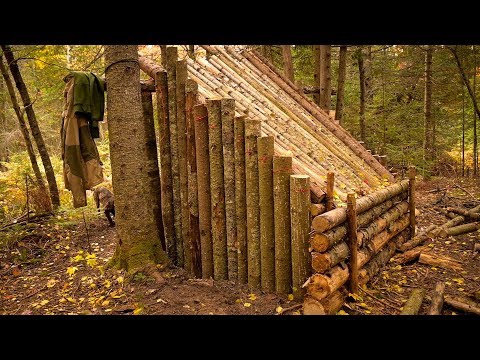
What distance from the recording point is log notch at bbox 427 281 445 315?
4.26 m

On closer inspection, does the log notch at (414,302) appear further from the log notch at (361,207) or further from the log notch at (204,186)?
the log notch at (204,186)

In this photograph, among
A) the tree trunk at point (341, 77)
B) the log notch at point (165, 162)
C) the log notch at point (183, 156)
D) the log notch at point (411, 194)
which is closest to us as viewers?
the log notch at point (183, 156)

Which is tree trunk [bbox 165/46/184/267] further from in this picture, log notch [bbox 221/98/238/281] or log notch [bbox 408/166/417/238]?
log notch [bbox 408/166/417/238]

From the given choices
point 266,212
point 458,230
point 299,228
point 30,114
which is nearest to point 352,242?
point 299,228

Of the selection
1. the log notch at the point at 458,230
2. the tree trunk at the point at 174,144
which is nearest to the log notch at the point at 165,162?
the tree trunk at the point at 174,144

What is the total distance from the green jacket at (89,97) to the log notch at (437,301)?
4832 millimetres

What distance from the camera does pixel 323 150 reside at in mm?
6348

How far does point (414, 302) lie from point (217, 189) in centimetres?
290

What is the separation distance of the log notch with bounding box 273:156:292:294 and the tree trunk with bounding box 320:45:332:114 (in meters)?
6.01

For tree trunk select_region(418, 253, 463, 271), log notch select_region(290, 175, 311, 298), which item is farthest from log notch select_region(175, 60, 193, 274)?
tree trunk select_region(418, 253, 463, 271)

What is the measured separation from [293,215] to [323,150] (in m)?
2.51

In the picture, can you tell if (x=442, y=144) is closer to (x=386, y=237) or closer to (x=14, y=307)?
(x=386, y=237)

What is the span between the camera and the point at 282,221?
4.31 metres

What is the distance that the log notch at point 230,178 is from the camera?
15.2 ft
